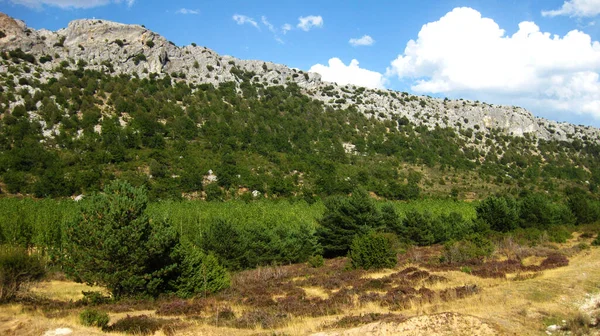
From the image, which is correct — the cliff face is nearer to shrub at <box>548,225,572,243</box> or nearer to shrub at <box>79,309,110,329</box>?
shrub at <box>548,225,572,243</box>

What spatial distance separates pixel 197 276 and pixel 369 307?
8888 millimetres

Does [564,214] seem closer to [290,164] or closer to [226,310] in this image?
[290,164]

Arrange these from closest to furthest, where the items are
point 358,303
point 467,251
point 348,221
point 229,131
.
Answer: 1. point 358,303
2. point 467,251
3. point 348,221
4. point 229,131

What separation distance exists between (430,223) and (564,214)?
841 inches

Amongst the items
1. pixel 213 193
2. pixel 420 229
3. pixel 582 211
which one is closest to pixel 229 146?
pixel 213 193

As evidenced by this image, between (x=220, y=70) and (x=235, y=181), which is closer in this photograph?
(x=235, y=181)

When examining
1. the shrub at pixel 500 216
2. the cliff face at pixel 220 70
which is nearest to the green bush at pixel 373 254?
the shrub at pixel 500 216

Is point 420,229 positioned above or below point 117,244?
below

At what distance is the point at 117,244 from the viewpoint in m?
15.9

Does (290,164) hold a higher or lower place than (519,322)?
higher

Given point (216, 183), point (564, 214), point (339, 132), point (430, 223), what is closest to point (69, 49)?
point (216, 183)

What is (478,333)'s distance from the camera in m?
9.35

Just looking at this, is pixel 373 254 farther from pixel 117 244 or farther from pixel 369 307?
pixel 117 244

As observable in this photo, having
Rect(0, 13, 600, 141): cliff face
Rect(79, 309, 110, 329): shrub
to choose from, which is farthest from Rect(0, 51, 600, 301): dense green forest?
Rect(0, 13, 600, 141): cliff face
